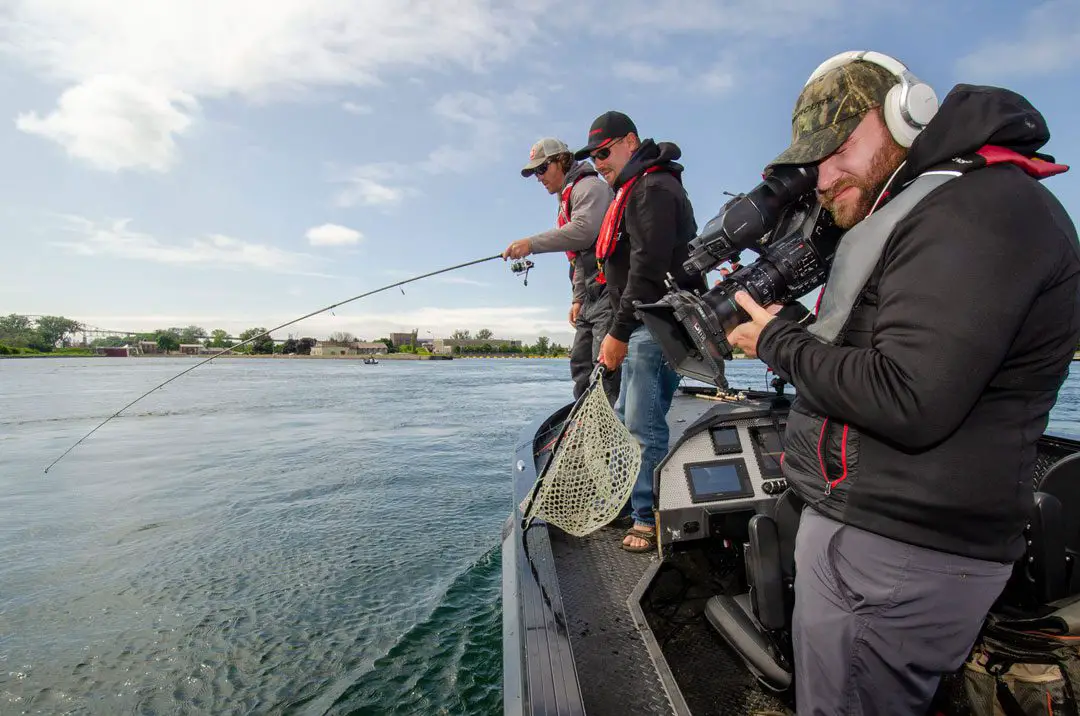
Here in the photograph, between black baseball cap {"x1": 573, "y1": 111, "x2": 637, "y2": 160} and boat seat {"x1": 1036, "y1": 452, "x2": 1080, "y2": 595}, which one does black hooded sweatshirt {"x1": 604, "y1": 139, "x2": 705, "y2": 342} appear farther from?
boat seat {"x1": 1036, "y1": 452, "x2": 1080, "y2": 595}

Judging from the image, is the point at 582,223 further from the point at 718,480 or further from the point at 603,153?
the point at 718,480

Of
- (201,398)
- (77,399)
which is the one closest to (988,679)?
(201,398)

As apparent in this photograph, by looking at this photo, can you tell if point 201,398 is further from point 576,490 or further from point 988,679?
point 988,679

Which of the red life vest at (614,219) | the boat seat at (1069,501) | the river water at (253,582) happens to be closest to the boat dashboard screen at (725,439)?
the red life vest at (614,219)

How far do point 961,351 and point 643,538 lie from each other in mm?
2458

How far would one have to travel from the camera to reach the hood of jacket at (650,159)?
9.87ft

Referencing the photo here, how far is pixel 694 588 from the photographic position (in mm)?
3244

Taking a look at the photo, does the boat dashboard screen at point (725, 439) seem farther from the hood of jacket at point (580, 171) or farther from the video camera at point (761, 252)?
the hood of jacket at point (580, 171)

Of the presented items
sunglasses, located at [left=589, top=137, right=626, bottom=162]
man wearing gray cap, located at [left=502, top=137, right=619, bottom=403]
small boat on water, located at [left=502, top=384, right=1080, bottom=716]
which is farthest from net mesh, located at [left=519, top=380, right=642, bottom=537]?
sunglasses, located at [left=589, top=137, right=626, bottom=162]

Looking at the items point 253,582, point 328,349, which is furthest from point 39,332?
point 253,582

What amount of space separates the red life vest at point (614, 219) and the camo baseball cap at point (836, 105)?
1699 mm

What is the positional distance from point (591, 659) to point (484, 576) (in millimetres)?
2508

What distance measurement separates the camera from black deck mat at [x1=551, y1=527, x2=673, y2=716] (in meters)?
1.99

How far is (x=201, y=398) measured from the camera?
21.5 metres
